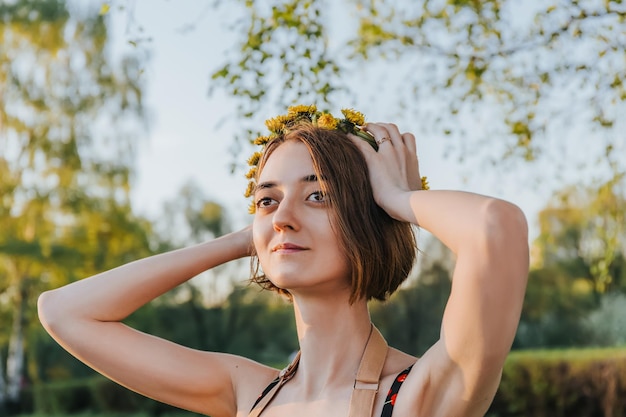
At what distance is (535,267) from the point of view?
17.7m

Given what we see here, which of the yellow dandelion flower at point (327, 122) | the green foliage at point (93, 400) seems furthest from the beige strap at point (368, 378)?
the green foliage at point (93, 400)

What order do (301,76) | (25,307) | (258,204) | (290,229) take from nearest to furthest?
(290,229)
(258,204)
(301,76)
(25,307)

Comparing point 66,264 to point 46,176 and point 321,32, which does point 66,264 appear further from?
point 321,32

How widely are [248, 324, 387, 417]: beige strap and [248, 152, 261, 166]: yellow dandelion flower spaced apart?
Result: 0.51m

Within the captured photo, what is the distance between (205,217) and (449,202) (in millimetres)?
17380

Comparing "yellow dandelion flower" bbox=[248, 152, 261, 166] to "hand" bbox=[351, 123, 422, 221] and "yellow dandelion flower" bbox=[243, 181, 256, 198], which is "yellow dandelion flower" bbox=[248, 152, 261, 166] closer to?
"yellow dandelion flower" bbox=[243, 181, 256, 198]

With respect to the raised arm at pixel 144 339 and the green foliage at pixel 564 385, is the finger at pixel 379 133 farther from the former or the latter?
the green foliage at pixel 564 385

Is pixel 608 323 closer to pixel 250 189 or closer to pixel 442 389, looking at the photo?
pixel 250 189

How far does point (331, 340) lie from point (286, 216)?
29cm

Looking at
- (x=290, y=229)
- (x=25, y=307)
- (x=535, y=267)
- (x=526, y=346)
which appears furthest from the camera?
(x=25, y=307)

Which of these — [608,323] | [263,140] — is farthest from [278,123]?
[608,323]

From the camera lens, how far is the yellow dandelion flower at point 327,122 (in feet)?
6.06

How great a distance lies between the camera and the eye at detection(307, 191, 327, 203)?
67.4 inches

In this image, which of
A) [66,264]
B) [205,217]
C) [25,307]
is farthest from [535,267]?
[25,307]
